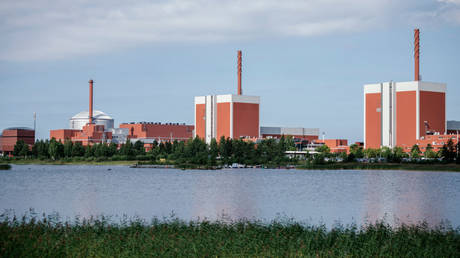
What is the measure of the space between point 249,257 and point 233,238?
3.25 m

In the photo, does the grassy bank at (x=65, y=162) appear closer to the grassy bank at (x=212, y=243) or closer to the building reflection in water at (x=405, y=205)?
the building reflection in water at (x=405, y=205)

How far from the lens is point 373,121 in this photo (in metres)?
147

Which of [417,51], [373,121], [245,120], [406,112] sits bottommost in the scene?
[373,121]

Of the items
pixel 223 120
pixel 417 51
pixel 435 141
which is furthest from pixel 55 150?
pixel 435 141

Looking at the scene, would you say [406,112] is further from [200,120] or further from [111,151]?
[111,151]

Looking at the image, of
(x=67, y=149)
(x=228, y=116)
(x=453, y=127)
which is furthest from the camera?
(x=228, y=116)

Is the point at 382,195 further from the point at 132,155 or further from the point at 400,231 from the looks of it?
the point at 132,155

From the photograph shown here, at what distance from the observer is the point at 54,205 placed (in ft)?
140

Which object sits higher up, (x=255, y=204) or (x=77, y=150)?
(x=77, y=150)

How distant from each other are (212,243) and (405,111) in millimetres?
130426

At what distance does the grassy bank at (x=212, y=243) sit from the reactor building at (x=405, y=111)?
409 ft

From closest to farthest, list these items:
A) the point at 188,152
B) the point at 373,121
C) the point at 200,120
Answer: the point at 188,152 → the point at 373,121 → the point at 200,120

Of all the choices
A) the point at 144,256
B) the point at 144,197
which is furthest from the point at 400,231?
the point at 144,197

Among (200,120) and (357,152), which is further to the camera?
(200,120)
